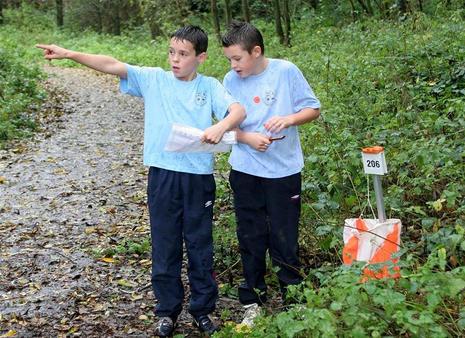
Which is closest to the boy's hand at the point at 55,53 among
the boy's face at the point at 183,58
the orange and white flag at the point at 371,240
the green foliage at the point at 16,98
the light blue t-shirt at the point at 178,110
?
the light blue t-shirt at the point at 178,110

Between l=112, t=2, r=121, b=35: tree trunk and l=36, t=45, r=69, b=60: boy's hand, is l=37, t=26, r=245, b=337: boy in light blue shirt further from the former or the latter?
l=112, t=2, r=121, b=35: tree trunk

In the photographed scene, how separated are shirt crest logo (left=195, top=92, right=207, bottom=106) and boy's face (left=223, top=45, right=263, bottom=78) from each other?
0.86 ft

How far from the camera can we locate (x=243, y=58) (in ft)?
13.5

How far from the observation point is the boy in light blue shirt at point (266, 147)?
4133 mm

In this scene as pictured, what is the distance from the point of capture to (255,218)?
4379 mm

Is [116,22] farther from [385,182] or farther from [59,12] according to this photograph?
[385,182]

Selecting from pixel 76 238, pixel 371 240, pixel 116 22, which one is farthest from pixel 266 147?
pixel 116 22

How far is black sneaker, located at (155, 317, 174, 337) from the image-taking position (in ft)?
14.0

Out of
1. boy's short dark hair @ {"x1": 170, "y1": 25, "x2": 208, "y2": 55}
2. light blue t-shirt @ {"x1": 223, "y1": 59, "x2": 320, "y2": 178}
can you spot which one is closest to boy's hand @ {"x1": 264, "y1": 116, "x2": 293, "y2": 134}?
light blue t-shirt @ {"x1": 223, "y1": 59, "x2": 320, "y2": 178}

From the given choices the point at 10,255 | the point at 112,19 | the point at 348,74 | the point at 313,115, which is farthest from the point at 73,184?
the point at 112,19

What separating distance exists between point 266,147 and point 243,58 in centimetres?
59

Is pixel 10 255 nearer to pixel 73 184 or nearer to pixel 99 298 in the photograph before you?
pixel 99 298

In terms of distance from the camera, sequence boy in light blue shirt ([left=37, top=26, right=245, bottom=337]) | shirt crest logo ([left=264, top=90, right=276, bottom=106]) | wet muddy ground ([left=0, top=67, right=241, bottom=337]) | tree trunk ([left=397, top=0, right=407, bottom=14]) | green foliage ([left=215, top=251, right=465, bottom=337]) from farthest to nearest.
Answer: tree trunk ([left=397, top=0, right=407, bottom=14]) < wet muddy ground ([left=0, top=67, right=241, bottom=337]) < shirt crest logo ([left=264, top=90, right=276, bottom=106]) < boy in light blue shirt ([left=37, top=26, right=245, bottom=337]) < green foliage ([left=215, top=251, right=465, bottom=337])

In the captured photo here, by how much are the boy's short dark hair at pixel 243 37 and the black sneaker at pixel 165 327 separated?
1819 millimetres
